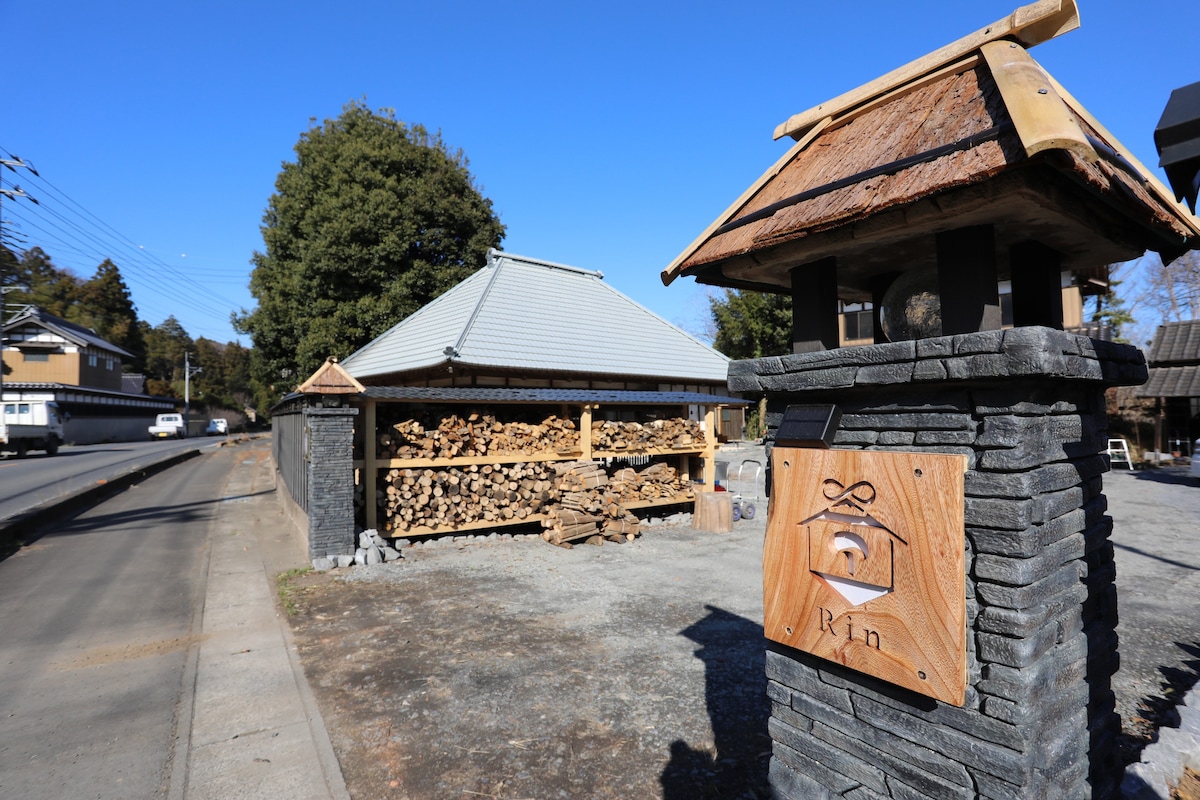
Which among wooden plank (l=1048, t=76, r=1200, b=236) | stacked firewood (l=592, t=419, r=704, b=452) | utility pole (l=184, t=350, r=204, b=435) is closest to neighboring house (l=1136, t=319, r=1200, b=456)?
stacked firewood (l=592, t=419, r=704, b=452)

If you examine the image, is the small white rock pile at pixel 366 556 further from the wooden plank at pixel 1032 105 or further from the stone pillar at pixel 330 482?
the wooden plank at pixel 1032 105

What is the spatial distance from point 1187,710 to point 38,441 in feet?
115

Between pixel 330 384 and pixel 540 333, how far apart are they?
5259mm

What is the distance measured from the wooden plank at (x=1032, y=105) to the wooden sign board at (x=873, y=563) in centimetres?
111

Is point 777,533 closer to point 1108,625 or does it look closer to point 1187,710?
point 1108,625

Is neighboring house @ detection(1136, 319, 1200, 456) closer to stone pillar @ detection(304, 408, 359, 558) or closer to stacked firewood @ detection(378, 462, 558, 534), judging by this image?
stacked firewood @ detection(378, 462, 558, 534)

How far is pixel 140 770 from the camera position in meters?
3.74

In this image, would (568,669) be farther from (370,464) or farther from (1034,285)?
(370,464)

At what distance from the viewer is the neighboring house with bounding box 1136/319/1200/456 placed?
19.9 m

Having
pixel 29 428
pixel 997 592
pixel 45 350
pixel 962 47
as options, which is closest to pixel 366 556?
pixel 997 592

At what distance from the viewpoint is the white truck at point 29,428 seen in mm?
24359

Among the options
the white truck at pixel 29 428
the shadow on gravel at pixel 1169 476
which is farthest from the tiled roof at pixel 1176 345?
the white truck at pixel 29 428

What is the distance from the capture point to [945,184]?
7.30 ft

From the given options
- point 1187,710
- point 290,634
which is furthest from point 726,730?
point 290,634
